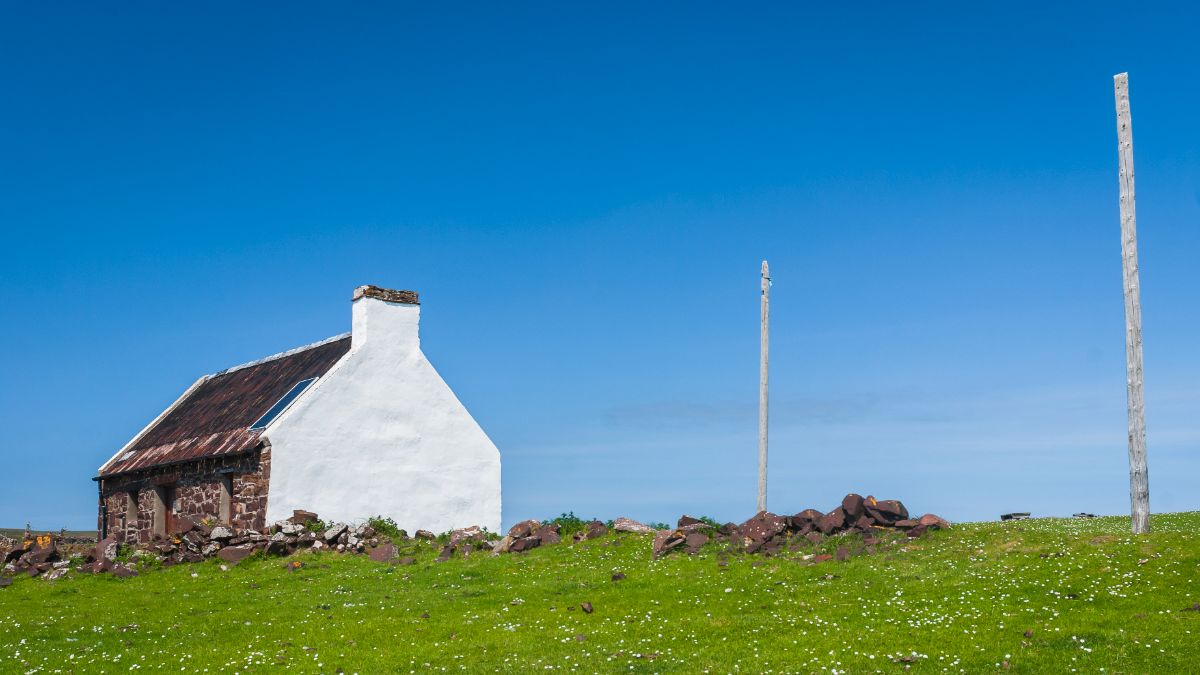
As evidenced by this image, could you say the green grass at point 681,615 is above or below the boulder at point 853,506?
below

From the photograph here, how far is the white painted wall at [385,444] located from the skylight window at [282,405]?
93 cm

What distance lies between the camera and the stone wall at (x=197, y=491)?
1499 inches

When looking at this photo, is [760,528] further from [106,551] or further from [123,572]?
[106,551]

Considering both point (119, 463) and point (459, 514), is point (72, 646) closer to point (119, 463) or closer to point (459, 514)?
point (459, 514)

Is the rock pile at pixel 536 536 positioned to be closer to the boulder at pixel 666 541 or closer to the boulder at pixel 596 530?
the boulder at pixel 596 530

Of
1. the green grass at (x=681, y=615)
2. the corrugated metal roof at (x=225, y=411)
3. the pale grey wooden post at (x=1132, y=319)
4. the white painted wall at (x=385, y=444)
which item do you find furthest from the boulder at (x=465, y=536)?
the pale grey wooden post at (x=1132, y=319)

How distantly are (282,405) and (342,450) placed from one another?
9.57 feet

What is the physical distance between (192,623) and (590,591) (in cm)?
926

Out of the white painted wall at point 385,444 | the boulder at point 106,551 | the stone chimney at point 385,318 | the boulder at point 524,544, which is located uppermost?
the stone chimney at point 385,318

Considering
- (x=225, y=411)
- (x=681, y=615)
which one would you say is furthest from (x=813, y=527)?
(x=225, y=411)

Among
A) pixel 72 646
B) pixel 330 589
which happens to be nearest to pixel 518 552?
pixel 330 589

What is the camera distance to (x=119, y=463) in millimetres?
48688

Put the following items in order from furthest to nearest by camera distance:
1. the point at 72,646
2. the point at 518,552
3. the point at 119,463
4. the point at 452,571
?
the point at 119,463, the point at 518,552, the point at 452,571, the point at 72,646

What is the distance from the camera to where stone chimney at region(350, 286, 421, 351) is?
138ft
